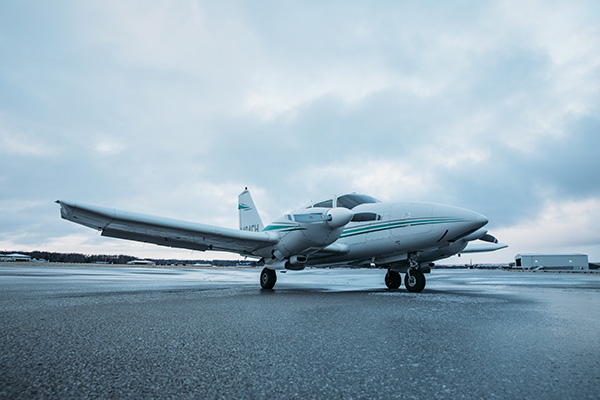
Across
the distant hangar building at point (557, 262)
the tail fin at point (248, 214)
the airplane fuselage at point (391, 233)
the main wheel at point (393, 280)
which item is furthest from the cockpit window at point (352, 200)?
the distant hangar building at point (557, 262)

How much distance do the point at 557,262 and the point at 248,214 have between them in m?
78.5

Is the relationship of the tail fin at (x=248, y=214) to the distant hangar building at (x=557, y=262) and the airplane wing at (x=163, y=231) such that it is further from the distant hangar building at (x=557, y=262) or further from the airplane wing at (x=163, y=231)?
the distant hangar building at (x=557, y=262)

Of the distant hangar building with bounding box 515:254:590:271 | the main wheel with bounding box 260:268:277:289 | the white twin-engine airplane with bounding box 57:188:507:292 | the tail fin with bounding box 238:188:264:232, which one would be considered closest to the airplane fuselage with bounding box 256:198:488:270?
the white twin-engine airplane with bounding box 57:188:507:292

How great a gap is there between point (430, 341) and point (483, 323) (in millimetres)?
1481

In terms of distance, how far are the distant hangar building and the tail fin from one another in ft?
249

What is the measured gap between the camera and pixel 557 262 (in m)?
69.6

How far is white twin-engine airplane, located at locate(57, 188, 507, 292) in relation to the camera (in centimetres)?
892

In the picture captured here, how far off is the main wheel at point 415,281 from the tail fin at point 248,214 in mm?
7393

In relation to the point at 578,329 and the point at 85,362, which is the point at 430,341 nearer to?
the point at 578,329

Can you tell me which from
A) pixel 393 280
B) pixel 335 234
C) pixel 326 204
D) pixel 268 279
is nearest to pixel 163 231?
pixel 268 279

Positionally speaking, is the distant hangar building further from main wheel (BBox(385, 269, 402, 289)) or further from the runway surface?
the runway surface

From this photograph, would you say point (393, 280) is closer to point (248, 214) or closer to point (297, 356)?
point (248, 214)

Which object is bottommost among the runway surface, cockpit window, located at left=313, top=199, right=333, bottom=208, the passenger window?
the runway surface

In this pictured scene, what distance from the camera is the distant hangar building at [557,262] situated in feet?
229
